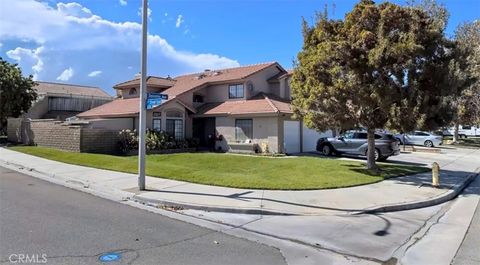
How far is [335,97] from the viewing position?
15.1 meters

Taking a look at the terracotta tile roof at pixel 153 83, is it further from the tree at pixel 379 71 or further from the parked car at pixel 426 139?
the parked car at pixel 426 139

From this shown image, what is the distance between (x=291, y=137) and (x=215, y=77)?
8785 mm

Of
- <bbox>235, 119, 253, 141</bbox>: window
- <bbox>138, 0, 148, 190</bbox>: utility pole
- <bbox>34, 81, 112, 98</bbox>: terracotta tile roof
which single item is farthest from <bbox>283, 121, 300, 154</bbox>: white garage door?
<bbox>34, 81, 112, 98</bbox>: terracotta tile roof

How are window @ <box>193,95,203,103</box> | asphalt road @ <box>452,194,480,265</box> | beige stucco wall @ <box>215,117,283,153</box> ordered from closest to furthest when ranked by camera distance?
asphalt road @ <box>452,194,480,265</box>
beige stucco wall @ <box>215,117,283,153</box>
window @ <box>193,95,203,103</box>

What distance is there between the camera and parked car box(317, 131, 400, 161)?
2164cm

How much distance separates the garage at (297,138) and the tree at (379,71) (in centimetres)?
925

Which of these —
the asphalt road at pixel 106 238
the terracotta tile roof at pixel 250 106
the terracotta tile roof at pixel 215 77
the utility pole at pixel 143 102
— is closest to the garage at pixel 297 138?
the terracotta tile roof at pixel 250 106

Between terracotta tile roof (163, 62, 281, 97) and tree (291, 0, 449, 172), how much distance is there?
12918 mm

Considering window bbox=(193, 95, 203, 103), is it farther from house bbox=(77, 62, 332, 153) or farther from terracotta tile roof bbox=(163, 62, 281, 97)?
terracotta tile roof bbox=(163, 62, 281, 97)

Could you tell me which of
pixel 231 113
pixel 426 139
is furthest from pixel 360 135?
pixel 426 139

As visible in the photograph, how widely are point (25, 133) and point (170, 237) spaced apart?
2652 centimetres

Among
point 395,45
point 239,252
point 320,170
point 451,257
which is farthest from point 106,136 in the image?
point 451,257

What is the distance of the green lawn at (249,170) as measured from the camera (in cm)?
1315

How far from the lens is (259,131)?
2536 cm
